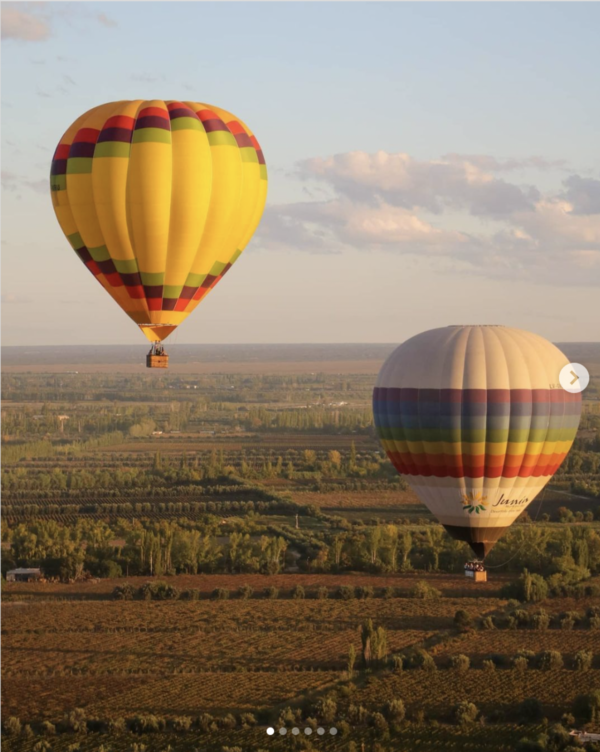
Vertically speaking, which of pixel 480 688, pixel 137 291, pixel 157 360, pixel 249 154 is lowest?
pixel 480 688

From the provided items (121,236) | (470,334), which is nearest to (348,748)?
(470,334)

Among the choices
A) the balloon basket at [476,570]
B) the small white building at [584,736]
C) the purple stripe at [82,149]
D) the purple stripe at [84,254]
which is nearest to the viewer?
the balloon basket at [476,570]

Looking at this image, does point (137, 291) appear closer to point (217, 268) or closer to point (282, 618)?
point (217, 268)

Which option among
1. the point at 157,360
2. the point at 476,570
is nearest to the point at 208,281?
the point at 157,360

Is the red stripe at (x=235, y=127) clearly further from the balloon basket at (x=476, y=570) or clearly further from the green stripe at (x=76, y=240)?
the balloon basket at (x=476, y=570)

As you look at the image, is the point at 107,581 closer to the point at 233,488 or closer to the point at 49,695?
the point at 49,695

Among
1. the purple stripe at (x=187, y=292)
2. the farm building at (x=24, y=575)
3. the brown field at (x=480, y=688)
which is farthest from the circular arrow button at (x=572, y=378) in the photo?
the farm building at (x=24, y=575)
